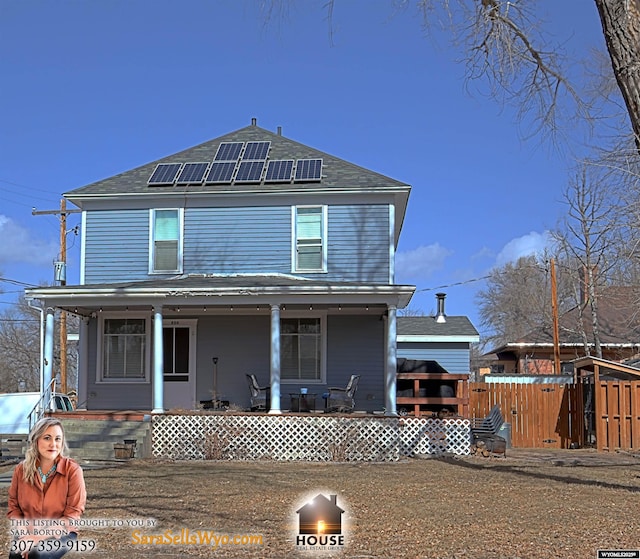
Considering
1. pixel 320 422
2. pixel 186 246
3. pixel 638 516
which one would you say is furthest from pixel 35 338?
pixel 638 516

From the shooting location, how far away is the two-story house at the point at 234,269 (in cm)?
1838

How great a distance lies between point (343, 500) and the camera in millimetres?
9828

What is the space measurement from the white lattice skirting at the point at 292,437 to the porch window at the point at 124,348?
2.93 m

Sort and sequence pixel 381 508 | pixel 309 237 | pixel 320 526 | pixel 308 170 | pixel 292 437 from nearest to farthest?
1. pixel 320 526
2. pixel 381 508
3. pixel 292 437
4. pixel 309 237
5. pixel 308 170

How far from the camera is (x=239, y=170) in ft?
63.7

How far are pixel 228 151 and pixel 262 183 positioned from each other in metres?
2.54

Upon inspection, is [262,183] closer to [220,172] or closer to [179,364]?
[220,172]

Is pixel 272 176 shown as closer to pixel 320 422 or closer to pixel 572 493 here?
pixel 320 422

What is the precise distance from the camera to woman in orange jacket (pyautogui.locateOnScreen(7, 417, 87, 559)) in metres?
4.43

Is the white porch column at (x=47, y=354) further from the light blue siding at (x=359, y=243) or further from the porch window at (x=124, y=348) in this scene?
the light blue siding at (x=359, y=243)

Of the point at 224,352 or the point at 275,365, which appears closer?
the point at 275,365

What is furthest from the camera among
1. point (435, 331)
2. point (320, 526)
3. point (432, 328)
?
point (432, 328)

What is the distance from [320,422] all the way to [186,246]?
18.2 ft

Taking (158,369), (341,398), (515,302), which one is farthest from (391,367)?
(515,302)
